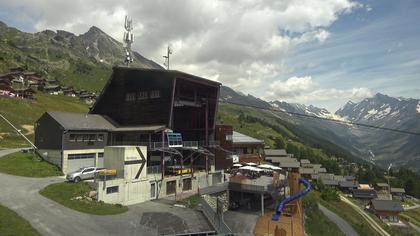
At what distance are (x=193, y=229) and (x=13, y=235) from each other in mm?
14707

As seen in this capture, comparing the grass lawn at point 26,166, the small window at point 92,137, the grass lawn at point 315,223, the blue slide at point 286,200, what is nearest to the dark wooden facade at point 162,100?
the small window at point 92,137

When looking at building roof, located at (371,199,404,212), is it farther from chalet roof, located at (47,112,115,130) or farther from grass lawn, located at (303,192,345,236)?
chalet roof, located at (47,112,115,130)

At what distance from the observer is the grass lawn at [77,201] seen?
111 ft

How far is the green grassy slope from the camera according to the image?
70312mm

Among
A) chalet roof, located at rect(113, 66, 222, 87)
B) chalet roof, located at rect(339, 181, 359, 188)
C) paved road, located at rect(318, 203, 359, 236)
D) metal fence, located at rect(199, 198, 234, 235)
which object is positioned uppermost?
chalet roof, located at rect(113, 66, 222, 87)

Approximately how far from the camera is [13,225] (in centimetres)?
2719

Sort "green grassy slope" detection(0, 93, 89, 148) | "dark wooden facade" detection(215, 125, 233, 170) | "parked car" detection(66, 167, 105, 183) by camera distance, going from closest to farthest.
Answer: "parked car" detection(66, 167, 105, 183) < "dark wooden facade" detection(215, 125, 233, 170) < "green grassy slope" detection(0, 93, 89, 148)

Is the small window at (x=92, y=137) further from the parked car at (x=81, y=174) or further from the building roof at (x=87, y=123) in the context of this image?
the parked car at (x=81, y=174)

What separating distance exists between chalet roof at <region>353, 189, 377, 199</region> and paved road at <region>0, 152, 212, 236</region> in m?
120

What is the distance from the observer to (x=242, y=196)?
56.1 m

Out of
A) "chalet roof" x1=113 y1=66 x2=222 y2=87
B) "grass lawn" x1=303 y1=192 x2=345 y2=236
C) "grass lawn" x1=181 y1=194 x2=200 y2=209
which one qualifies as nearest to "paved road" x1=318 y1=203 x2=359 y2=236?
"grass lawn" x1=303 y1=192 x2=345 y2=236

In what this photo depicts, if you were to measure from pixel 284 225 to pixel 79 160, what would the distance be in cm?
3017

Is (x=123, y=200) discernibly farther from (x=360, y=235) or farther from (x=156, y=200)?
(x=360, y=235)

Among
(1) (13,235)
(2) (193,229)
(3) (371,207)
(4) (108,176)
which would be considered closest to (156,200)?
(4) (108,176)
